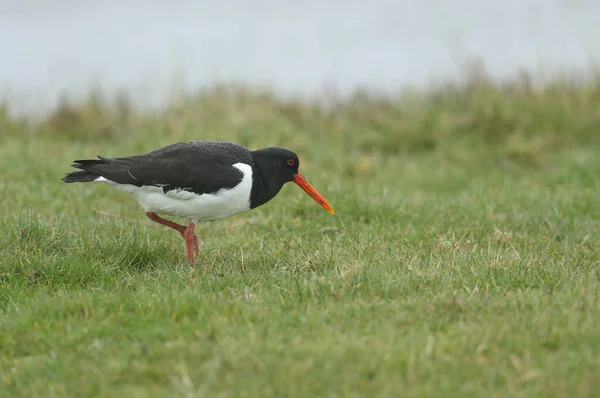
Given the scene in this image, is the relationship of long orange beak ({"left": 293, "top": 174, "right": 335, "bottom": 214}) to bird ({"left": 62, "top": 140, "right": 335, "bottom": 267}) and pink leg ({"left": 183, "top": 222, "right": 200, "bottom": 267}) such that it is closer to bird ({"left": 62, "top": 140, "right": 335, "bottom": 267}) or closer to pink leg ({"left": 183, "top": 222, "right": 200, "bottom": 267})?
bird ({"left": 62, "top": 140, "right": 335, "bottom": 267})

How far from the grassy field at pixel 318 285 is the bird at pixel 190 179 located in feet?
1.16

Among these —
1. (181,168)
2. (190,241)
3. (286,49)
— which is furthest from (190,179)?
(286,49)

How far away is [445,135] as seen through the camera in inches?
481

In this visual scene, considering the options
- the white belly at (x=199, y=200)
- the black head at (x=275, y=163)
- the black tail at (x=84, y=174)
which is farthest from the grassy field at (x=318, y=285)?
the black head at (x=275, y=163)

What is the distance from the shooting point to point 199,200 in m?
6.10

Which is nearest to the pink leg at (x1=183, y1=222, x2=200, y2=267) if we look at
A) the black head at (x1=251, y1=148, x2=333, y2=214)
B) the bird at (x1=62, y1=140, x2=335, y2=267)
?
the bird at (x1=62, y1=140, x2=335, y2=267)

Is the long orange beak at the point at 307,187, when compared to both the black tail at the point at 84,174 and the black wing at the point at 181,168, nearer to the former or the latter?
the black wing at the point at 181,168

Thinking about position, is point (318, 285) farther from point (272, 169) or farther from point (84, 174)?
point (84, 174)

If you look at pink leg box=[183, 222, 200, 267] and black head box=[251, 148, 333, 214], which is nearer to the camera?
pink leg box=[183, 222, 200, 267]

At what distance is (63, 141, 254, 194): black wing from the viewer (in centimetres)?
607

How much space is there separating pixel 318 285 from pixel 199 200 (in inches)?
54.8

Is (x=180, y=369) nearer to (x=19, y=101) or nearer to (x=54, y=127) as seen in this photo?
(x=54, y=127)

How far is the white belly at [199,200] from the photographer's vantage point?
20.1ft

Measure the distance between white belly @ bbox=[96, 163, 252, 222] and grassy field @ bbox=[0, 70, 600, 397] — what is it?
1.02 feet
